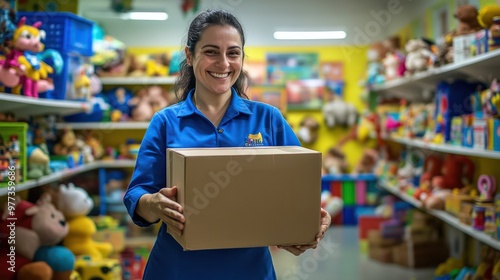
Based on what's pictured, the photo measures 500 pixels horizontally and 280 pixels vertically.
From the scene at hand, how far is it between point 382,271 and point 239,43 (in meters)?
3.49

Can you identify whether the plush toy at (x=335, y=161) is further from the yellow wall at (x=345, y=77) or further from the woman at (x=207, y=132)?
the woman at (x=207, y=132)

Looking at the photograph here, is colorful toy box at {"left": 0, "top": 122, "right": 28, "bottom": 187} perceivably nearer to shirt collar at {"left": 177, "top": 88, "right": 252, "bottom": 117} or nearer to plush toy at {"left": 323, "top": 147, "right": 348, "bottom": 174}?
shirt collar at {"left": 177, "top": 88, "right": 252, "bottom": 117}

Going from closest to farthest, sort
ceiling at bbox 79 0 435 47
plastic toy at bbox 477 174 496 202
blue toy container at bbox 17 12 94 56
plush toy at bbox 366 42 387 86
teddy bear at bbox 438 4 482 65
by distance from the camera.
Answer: plastic toy at bbox 477 174 496 202 < teddy bear at bbox 438 4 482 65 < blue toy container at bbox 17 12 94 56 < plush toy at bbox 366 42 387 86 < ceiling at bbox 79 0 435 47

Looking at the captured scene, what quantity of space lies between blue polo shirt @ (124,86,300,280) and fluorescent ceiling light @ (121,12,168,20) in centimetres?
549

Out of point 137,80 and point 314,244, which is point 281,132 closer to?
point 314,244

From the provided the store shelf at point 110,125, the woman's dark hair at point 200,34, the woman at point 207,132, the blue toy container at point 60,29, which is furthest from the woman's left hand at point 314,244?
the store shelf at point 110,125

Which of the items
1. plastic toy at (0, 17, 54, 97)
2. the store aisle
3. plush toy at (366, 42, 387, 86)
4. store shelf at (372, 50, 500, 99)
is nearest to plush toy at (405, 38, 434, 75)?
store shelf at (372, 50, 500, 99)

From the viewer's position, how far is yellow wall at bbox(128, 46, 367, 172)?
7.30m

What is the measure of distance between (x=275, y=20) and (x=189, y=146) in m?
5.77

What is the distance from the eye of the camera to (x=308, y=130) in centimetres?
721

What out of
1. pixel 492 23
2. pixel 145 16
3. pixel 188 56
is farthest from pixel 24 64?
pixel 145 16

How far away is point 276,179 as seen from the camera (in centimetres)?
148

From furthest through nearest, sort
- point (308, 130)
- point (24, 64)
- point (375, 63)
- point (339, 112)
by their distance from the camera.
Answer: point (308, 130) < point (339, 112) < point (375, 63) < point (24, 64)

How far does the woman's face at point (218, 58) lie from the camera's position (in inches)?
63.2
